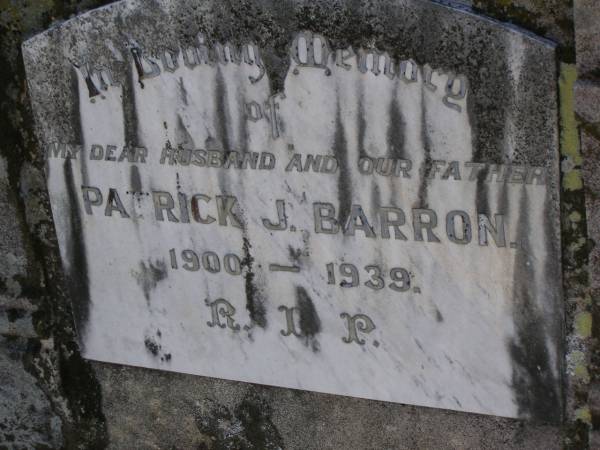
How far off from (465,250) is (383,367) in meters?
0.50

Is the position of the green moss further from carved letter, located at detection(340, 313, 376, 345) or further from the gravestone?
carved letter, located at detection(340, 313, 376, 345)

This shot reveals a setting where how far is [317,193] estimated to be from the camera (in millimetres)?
2434

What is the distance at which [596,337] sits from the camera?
2.32 m

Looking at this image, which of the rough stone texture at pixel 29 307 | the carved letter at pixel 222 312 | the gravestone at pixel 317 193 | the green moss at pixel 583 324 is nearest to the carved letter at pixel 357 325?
the gravestone at pixel 317 193

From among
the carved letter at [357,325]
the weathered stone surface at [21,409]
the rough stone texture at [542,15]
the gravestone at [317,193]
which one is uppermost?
the rough stone texture at [542,15]

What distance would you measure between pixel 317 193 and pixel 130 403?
47.4 inches

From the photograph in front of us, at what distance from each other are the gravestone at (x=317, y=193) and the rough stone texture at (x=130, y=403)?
12cm

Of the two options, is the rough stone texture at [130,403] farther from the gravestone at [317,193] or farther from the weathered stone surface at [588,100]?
the weathered stone surface at [588,100]

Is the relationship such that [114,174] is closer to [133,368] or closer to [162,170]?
[162,170]

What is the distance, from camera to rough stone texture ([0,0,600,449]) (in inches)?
104

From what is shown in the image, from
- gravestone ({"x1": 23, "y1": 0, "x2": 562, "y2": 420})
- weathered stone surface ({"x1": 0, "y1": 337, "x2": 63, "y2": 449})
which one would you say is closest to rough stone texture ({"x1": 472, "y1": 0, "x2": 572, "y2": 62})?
gravestone ({"x1": 23, "y1": 0, "x2": 562, "y2": 420})

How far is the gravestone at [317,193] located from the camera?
2.18 meters

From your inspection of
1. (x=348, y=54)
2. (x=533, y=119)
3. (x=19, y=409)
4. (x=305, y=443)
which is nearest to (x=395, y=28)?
(x=348, y=54)

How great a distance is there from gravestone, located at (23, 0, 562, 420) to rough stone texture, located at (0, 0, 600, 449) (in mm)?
115
